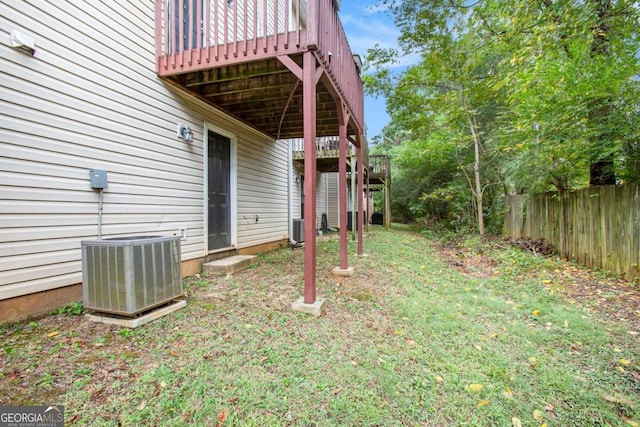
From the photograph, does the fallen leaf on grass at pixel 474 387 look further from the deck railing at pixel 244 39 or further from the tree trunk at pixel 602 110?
the tree trunk at pixel 602 110

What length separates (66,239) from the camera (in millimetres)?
2709

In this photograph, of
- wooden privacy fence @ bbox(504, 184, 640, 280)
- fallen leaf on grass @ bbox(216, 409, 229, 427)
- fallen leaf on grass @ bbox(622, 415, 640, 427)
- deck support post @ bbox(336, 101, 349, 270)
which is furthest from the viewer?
deck support post @ bbox(336, 101, 349, 270)

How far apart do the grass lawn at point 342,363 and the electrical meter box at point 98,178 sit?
1.28 metres

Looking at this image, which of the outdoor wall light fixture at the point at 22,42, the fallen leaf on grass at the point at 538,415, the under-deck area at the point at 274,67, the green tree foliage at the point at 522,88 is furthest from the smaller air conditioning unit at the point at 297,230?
the fallen leaf on grass at the point at 538,415

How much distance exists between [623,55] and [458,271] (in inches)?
146

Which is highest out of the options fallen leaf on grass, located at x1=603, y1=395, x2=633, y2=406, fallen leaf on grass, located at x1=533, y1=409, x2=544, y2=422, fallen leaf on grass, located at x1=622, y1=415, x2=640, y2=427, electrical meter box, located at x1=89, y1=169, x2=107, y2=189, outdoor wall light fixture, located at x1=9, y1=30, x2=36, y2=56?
outdoor wall light fixture, located at x1=9, y1=30, x2=36, y2=56

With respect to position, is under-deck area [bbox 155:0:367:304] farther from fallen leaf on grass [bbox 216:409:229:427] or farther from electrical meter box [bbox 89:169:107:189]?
electrical meter box [bbox 89:169:107:189]

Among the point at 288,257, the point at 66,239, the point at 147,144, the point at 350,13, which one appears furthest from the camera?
the point at 350,13

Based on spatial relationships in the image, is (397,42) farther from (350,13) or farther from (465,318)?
(465,318)

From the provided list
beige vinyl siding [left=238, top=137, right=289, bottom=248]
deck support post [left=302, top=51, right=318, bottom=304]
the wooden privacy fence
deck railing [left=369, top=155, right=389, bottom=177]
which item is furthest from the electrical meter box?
deck railing [left=369, top=155, right=389, bottom=177]

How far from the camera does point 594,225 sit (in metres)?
4.52

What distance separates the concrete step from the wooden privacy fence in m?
5.64

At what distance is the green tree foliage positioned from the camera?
12.1 feet

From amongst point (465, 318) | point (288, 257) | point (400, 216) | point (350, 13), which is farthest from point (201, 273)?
point (400, 216)
